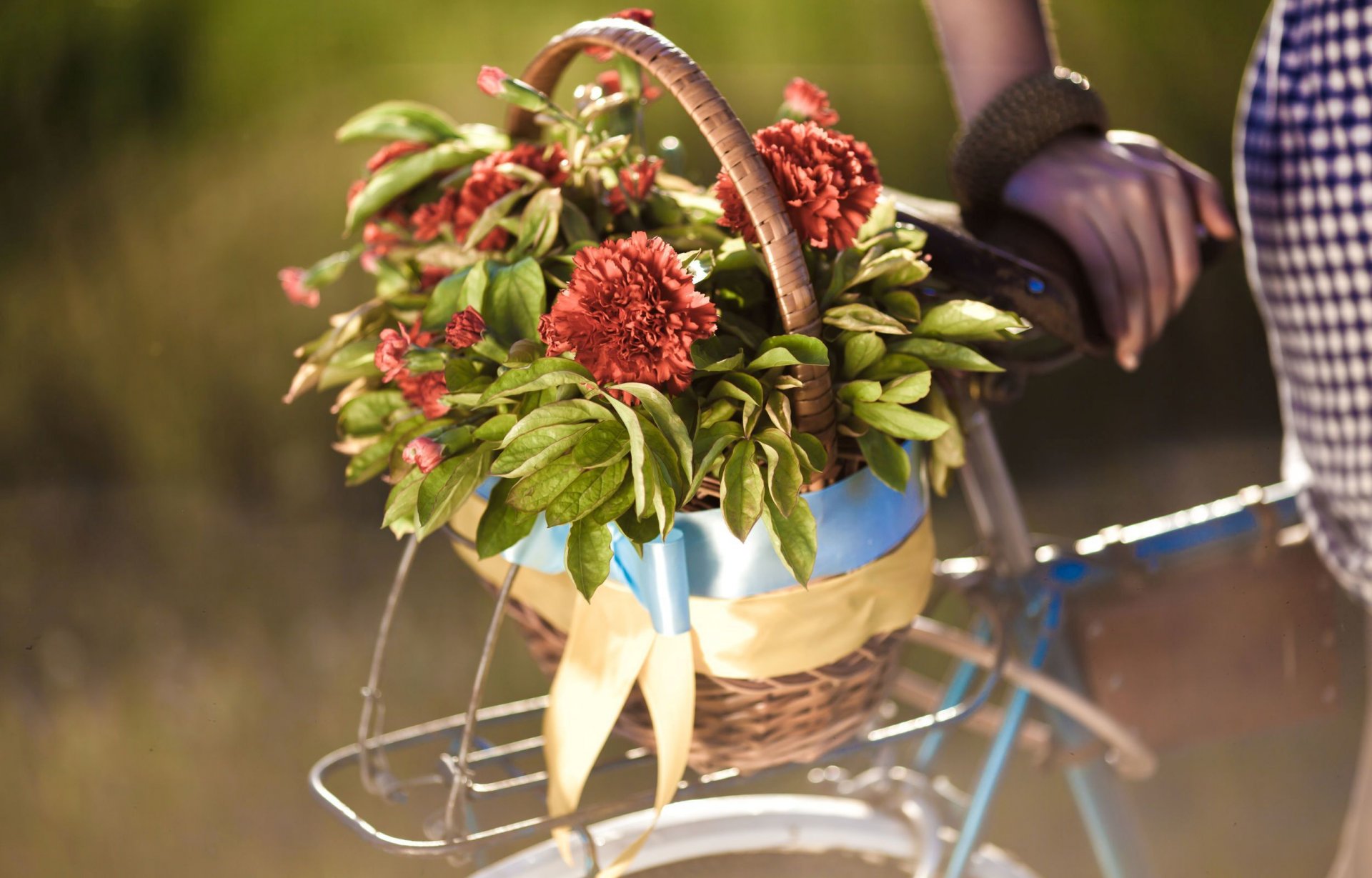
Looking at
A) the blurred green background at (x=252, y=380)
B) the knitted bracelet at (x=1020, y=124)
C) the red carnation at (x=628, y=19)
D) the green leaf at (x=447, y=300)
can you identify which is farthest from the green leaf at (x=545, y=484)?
the blurred green background at (x=252, y=380)

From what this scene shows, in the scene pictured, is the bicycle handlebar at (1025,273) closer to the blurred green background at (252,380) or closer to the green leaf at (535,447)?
the green leaf at (535,447)

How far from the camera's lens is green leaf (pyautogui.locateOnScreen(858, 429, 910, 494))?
45 cm

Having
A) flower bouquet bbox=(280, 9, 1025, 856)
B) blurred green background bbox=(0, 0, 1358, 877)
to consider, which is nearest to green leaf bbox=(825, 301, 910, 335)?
flower bouquet bbox=(280, 9, 1025, 856)

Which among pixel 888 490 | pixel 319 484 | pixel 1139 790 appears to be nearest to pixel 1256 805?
pixel 1139 790

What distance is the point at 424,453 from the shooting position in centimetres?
44

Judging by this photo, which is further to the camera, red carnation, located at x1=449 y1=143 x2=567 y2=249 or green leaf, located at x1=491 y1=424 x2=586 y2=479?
red carnation, located at x1=449 y1=143 x2=567 y2=249

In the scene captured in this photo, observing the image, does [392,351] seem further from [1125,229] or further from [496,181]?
[1125,229]

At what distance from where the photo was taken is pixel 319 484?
6.31 ft

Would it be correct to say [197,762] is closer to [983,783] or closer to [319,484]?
[319,484]

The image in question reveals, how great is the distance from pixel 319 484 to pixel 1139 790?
1433 mm

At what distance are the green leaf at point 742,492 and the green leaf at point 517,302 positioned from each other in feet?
0.37

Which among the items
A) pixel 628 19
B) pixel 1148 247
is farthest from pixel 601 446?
pixel 1148 247

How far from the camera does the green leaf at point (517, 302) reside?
1.56ft

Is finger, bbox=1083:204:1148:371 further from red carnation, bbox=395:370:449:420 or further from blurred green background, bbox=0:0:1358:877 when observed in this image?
blurred green background, bbox=0:0:1358:877
